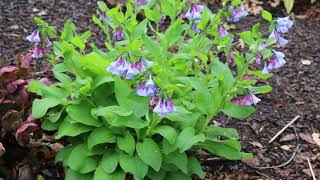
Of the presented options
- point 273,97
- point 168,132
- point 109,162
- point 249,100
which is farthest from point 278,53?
point 273,97

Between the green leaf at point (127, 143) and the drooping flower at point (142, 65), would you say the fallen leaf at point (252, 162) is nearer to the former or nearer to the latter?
the green leaf at point (127, 143)

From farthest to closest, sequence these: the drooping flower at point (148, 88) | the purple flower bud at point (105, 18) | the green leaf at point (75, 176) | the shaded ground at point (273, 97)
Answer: the shaded ground at point (273, 97)
the purple flower bud at point (105, 18)
the green leaf at point (75, 176)
the drooping flower at point (148, 88)

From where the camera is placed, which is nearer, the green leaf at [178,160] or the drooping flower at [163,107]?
the drooping flower at [163,107]

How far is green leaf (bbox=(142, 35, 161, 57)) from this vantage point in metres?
2.57

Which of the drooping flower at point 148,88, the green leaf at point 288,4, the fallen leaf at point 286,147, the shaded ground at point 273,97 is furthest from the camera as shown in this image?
the green leaf at point 288,4

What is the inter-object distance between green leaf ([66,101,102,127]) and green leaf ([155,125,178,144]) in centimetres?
31

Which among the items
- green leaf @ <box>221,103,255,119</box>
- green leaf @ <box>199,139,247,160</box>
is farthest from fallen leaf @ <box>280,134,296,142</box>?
green leaf @ <box>221,103,255,119</box>

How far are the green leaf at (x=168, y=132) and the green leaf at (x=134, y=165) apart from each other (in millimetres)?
176

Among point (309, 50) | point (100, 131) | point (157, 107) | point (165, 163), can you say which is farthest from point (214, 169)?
point (309, 50)

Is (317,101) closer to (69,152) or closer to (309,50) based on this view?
(309,50)

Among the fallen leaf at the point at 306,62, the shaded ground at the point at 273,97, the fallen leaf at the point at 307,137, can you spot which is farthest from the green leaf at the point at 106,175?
the fallen leaf at the point at 306,62

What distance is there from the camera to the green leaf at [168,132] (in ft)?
8.27

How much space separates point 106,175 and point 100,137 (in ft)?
0.60

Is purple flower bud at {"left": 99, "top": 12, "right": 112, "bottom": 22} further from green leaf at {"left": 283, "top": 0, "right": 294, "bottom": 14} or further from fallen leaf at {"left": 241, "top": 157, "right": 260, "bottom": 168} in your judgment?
green leaf at {"left": 283, "top": 0, "right": 294, "bottom": 14}
